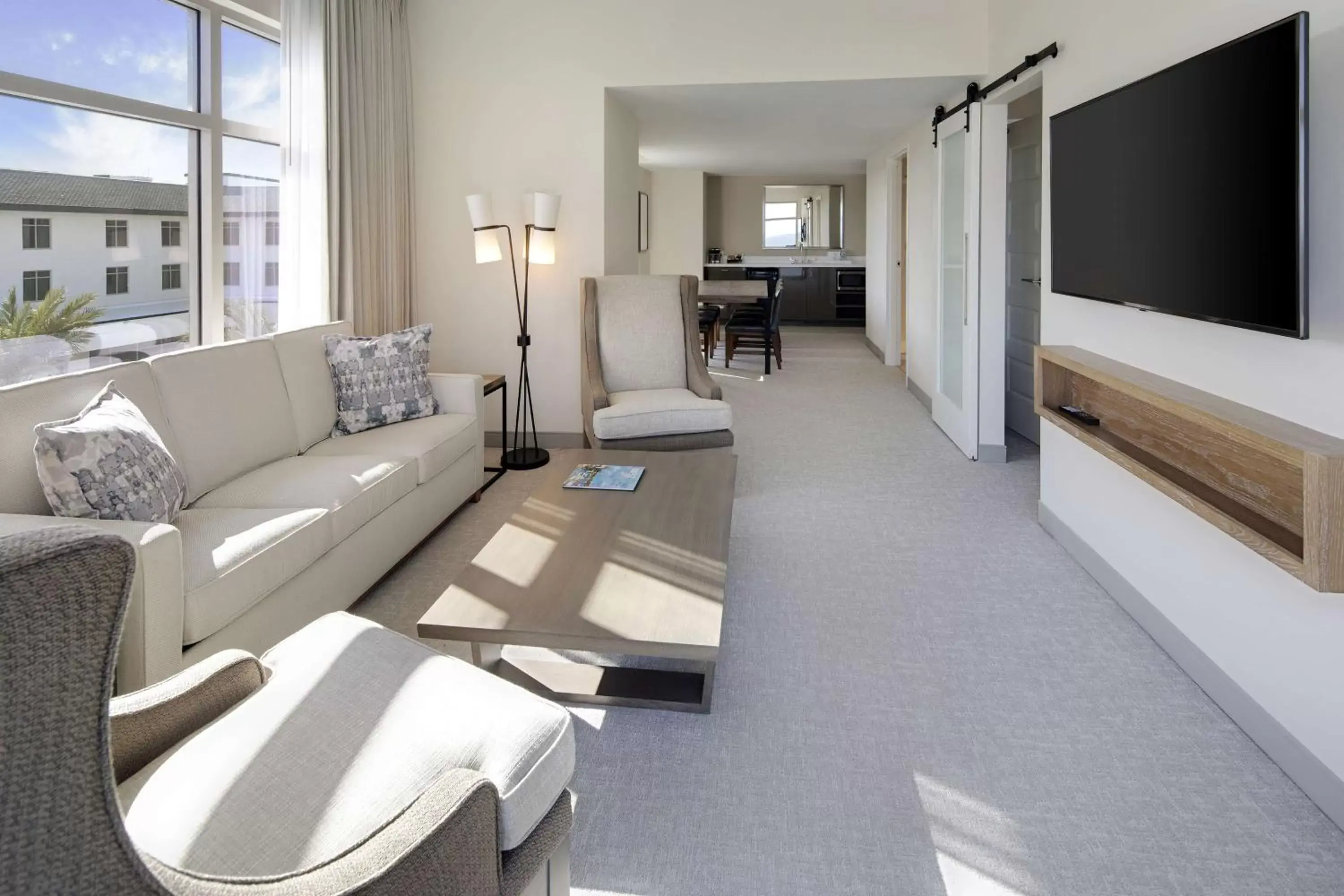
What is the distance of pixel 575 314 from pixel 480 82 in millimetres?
1456

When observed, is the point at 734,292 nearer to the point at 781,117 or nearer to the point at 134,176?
the point at 781,117

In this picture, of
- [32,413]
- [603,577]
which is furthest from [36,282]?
[603,577]

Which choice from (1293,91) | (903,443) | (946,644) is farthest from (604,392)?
(1293,91)

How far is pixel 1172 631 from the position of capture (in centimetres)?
266

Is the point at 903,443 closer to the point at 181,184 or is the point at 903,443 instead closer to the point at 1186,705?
the point at 1186,705

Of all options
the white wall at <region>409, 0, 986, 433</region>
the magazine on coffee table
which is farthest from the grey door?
the magazine on coffee table

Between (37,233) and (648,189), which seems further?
(648,189)

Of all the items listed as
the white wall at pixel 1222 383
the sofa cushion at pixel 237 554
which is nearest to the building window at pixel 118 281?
the sofa cushion at pixel 237 554

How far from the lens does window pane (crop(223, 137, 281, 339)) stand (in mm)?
3998

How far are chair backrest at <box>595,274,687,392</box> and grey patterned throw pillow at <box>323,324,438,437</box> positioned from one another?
128 cm

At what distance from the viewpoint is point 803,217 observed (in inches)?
528

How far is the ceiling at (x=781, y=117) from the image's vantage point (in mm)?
5430

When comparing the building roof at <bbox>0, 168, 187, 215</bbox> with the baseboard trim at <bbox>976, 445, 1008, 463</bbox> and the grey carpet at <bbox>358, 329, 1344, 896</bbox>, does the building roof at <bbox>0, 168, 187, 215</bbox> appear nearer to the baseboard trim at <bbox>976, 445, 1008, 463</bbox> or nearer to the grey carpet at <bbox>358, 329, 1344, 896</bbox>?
the grey carpet at <bbox>358, 329, 1344, 896</bbox>

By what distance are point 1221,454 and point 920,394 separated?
4812 mm
